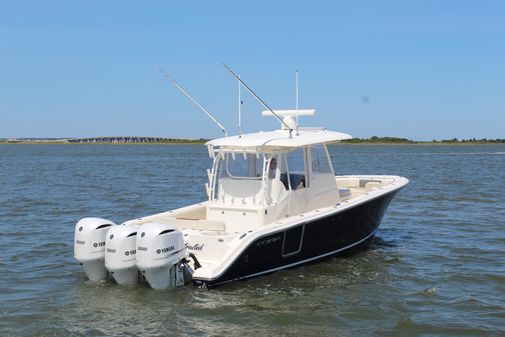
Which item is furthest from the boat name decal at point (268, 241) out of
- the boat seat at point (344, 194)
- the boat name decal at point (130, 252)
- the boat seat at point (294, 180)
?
the boat seat at point (344, 194)

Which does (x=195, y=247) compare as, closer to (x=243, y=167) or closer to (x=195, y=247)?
(x=195, y=247)

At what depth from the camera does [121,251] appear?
8.71 metres

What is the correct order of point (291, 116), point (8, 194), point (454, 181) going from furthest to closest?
point (454, 181), point (8, 194), point (291, 116)

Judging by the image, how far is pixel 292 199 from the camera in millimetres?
10898

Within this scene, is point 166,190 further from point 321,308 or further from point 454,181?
point 321,308

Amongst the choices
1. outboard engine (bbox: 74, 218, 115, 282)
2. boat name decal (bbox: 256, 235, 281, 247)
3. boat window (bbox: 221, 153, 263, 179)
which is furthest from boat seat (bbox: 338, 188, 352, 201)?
outboard engine (bbox: 74, 218, 115, 282)

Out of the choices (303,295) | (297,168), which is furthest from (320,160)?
(303,295)

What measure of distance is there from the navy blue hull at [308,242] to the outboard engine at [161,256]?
377 mm

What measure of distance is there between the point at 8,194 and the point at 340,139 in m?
16.0

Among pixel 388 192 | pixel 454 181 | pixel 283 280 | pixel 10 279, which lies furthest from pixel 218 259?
pixel 454 181

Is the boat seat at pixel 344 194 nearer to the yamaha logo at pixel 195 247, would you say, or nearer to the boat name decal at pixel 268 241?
the boat name decal at pixel 268 241

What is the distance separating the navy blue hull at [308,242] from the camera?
9.34 m

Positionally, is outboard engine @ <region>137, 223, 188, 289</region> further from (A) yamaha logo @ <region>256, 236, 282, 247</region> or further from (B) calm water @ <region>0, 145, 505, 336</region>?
(A) yamaha logo @ <region>256, 236, 282, 247</region>

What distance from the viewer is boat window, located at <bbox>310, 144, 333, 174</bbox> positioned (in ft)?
38.4
